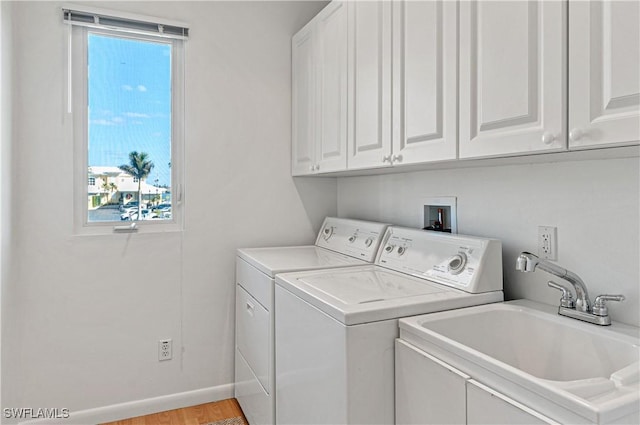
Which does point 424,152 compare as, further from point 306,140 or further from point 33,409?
point 33,409

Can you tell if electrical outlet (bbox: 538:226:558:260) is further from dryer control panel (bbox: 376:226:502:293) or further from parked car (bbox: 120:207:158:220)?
parked car (bbox: 120:207:158:220)

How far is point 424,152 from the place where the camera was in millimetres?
1446

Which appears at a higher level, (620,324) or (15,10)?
(15,10)

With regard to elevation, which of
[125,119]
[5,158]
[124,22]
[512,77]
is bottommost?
[5,158]

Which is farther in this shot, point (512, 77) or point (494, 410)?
point (512, 77)

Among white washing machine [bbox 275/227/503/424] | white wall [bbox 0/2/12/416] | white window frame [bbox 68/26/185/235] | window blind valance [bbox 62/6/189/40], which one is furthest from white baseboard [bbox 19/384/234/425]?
window blind valance [bbox 62/6/189/40]

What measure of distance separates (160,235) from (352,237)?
3.63 feet

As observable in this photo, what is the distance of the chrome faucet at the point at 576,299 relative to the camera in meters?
1.16

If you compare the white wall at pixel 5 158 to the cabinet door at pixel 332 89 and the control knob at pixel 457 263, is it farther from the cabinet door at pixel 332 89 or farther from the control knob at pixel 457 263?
the control knob at pixel 457 263

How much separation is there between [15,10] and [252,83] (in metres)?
1.22

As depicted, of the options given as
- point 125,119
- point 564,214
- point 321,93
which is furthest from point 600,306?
point 125,119

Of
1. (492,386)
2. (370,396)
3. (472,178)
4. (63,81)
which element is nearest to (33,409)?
(63,81)

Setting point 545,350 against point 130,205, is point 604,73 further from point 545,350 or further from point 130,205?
point 130,205

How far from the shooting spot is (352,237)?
2.21 metres
